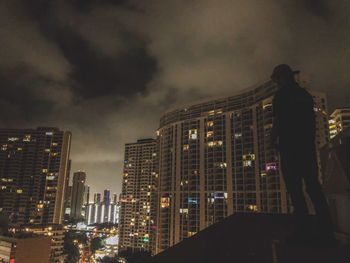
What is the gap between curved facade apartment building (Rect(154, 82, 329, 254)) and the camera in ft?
178

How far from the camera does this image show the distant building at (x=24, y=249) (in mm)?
57438

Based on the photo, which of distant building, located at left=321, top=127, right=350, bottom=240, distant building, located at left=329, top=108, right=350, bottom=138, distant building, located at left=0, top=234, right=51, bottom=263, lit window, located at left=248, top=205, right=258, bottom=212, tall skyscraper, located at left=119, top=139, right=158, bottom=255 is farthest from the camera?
distant building, located at left=329, top=108, right=350, bottom=138

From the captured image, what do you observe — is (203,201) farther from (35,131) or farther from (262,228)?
(35,131)

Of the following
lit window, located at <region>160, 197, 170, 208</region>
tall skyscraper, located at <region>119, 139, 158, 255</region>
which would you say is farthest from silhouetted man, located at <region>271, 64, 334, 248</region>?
tall skyscraper, located at <region>119, 139, 158, 255</region>

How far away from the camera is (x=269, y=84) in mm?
57344

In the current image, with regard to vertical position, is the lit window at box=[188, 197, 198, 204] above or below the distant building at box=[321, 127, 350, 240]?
below

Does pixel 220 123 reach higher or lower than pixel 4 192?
higher

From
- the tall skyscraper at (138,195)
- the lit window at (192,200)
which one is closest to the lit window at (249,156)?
the lit window at (192,200)

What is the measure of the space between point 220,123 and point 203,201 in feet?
67.1

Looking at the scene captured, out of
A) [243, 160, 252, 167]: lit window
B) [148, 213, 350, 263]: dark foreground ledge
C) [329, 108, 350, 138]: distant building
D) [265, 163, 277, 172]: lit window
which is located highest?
[329, 108, 350, 138]: distant building

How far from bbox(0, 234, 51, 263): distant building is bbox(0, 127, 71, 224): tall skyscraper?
136 feet

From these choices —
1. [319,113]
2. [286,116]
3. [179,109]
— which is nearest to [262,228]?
[286,116]

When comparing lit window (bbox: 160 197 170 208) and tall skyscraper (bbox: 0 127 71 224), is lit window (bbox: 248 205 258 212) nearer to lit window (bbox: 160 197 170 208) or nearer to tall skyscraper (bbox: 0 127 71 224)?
lit window (bbox: 160 197 170 208)

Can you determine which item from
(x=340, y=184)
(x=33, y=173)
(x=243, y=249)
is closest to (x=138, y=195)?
(x=33, y=173)
